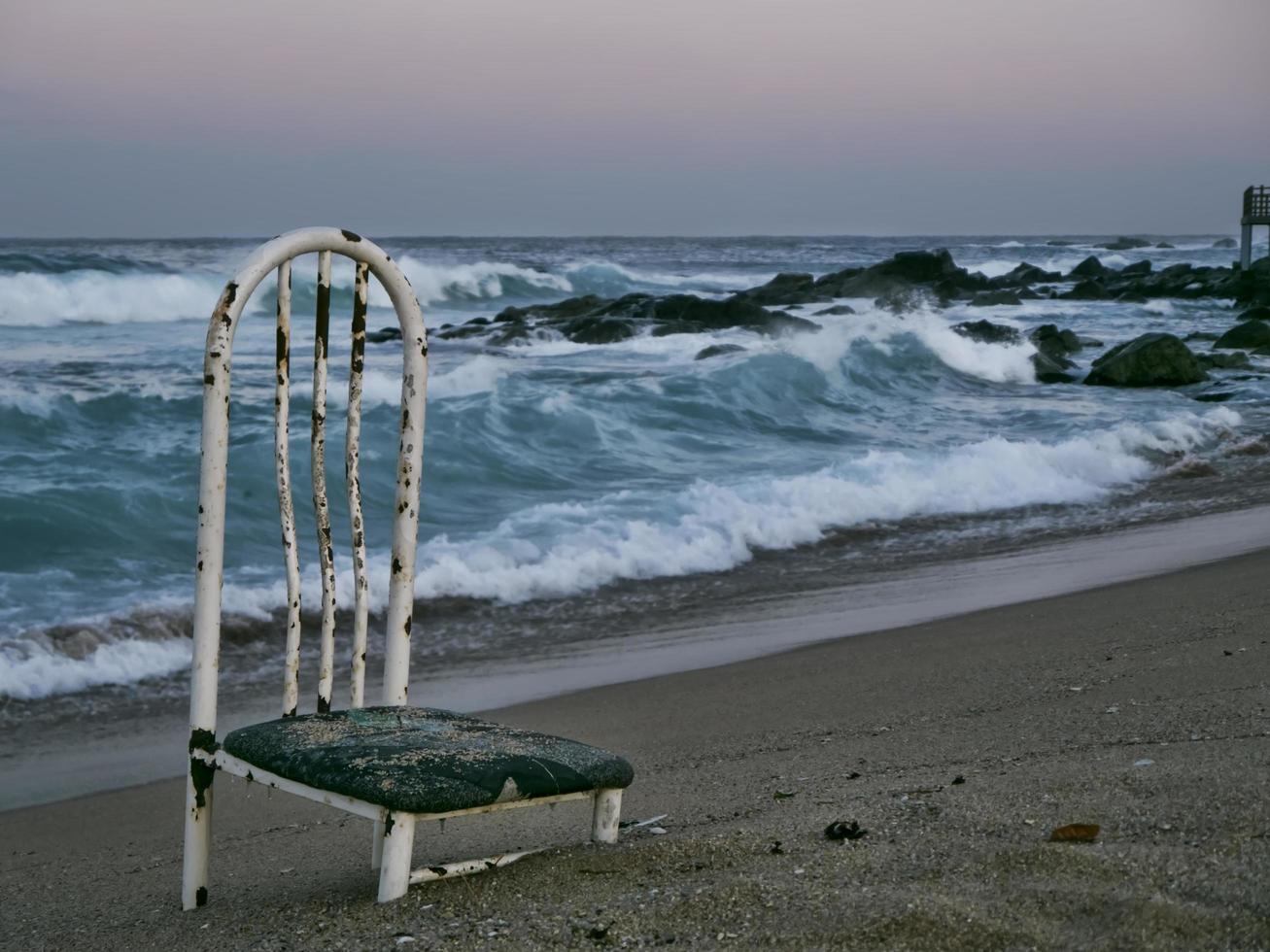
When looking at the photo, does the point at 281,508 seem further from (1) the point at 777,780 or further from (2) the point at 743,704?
(2) the point at 743,704

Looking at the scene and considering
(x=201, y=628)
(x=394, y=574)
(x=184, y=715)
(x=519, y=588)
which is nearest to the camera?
(x=201, y=628)

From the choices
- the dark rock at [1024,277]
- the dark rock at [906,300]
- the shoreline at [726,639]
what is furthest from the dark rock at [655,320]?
the dark rock at [1024,277]

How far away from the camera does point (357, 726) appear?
2.58 meters

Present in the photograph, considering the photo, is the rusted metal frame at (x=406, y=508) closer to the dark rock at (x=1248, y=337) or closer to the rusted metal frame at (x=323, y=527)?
the rusted metal frame at (x=323, y=527)

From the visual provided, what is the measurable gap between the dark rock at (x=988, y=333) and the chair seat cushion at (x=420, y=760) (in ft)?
69.8

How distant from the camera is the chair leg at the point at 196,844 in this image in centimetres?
260

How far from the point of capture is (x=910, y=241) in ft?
363

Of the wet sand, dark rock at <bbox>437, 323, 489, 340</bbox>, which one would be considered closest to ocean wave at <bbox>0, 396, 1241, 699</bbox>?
the wet sand

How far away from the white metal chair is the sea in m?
3.09

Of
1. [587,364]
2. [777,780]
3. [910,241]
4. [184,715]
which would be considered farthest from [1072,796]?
[910,241]

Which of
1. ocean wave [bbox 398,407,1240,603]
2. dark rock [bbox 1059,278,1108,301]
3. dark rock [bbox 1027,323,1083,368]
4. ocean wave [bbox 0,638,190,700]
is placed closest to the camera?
ocean wave [bbox 0,638,190,700]

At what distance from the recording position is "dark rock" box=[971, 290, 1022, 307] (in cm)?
3534

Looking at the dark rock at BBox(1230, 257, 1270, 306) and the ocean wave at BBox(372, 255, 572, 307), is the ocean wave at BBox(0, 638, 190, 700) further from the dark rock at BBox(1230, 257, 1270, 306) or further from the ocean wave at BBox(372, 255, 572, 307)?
the ocean wave at BBox(372, 255, 572, 307)

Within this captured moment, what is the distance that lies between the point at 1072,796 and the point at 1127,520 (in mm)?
6910
